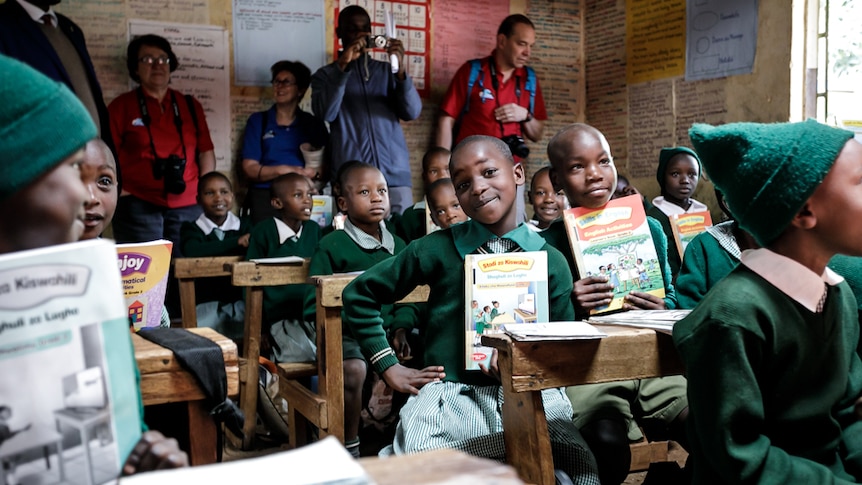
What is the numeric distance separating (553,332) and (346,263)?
1912 mm

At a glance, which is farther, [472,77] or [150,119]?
[472,77]

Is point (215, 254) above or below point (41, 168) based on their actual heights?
below

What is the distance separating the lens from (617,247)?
2.20 meters

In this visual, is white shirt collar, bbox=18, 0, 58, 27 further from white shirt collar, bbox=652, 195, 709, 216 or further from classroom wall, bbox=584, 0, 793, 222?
classroom wall, bbox=584, 0, 793, 222

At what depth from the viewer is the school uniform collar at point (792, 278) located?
1.36 metres

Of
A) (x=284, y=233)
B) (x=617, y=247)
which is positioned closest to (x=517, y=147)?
(x=284, y=233)

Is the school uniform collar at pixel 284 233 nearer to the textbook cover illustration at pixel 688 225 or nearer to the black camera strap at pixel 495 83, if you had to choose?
the textbook cover illustration at pixel 688 225

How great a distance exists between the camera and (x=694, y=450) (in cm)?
145

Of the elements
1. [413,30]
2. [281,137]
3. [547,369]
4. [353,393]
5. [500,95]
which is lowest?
[353,393]

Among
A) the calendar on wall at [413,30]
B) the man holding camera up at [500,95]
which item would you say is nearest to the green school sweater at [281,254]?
the man holding camera up at [500,95]

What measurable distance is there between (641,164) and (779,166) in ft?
18.8

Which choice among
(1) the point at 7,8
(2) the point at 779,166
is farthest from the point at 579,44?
(2) the point at 779,166

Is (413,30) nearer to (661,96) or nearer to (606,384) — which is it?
(661,96)

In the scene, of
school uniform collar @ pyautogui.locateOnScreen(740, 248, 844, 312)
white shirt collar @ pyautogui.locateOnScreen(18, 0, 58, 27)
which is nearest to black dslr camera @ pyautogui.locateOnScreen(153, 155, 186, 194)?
white shirt collar @ pyautogui.locateOnScreen(18, 0, 58, 27)
